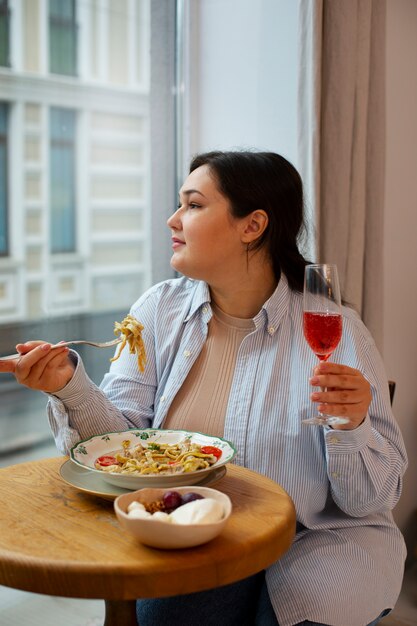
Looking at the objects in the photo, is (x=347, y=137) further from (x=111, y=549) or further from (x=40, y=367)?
(x=111, y=549)

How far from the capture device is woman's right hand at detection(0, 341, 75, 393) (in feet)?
5.07

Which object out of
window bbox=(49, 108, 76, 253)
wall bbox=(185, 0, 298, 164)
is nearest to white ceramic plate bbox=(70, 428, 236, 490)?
window bbox=(49, 108, 76, 253)

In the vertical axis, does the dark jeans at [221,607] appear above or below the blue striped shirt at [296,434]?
below

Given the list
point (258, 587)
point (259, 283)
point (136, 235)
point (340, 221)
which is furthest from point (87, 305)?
point (258, 587)

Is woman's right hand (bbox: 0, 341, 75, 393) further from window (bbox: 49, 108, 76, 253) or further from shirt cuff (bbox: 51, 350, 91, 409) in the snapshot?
window (bbox: 49, 108, 76, 253)

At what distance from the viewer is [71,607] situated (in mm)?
2432

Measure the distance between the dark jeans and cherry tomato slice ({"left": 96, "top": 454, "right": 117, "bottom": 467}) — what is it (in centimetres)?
38

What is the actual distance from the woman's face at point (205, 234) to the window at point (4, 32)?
2.06 ft

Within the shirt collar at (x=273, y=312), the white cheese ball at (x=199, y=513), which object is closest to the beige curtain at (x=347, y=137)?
the shirt collar at (x=273, y=312)

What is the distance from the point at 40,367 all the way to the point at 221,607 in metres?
0.65

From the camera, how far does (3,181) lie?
2121mm

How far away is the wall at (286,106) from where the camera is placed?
2611mm

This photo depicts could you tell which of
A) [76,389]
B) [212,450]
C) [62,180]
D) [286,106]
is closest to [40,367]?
[76,389]

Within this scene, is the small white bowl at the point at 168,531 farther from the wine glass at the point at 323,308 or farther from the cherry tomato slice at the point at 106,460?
the wine glass at the point at 323,308
